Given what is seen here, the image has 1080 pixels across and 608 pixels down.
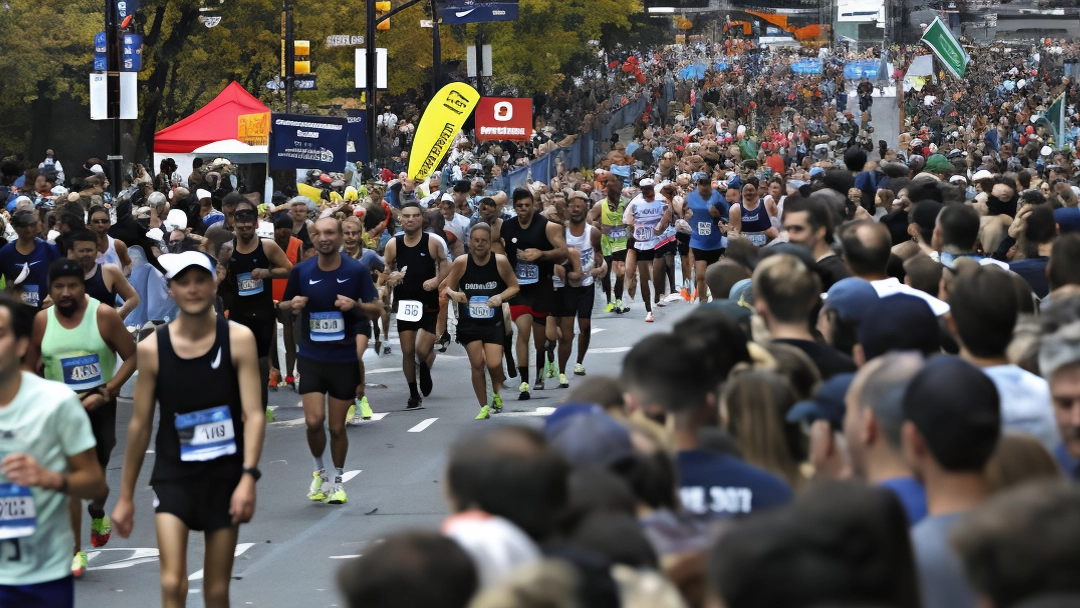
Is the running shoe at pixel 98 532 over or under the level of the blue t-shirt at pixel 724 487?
under

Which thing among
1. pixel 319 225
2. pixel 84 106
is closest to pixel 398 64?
pixel 84 106

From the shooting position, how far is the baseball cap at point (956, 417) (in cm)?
362

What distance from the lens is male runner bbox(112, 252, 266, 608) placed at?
6445mm

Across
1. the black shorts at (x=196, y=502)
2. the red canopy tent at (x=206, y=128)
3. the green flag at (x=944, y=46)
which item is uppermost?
the green flag at (x=944, y=46)

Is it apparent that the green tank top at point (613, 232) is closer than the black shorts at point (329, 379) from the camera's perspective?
No

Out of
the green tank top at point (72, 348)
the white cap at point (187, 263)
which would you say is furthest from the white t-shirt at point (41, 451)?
the green tank top at point (72, 348)

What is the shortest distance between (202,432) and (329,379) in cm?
359

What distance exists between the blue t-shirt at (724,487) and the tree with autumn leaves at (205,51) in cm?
3546

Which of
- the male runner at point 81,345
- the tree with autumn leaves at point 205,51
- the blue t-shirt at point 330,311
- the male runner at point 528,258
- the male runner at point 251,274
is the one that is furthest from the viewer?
the tree with autumn leaves at point 205,51

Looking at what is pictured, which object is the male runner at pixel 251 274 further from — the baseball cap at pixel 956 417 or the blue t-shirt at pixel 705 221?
the baseball cap at pixel 956 417

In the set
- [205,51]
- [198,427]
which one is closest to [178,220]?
[198,427]

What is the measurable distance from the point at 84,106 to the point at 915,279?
4125 cm

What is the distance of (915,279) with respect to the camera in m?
7.71

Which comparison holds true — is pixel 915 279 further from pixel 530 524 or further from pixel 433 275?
pixel 433 275
